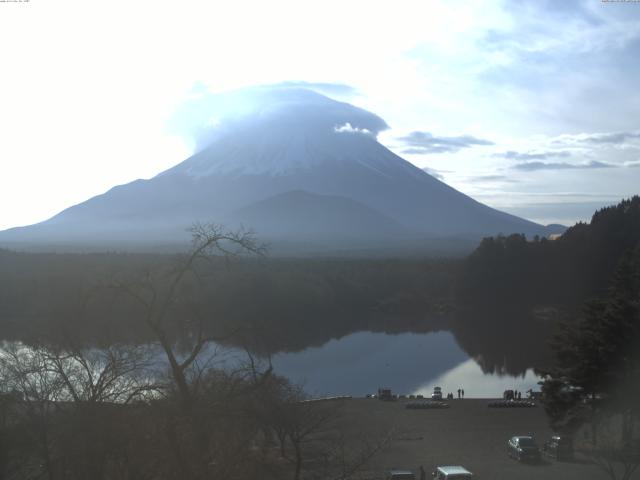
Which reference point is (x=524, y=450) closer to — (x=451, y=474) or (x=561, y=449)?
(x=561, y=449)

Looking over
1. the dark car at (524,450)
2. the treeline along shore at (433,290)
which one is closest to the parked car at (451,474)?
the dark car at (524,450)

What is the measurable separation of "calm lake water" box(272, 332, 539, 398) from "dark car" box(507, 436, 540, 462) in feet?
17.6

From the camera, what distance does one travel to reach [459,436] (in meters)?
10.9

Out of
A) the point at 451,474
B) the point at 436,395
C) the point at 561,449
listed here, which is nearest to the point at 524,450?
the point at 561,449

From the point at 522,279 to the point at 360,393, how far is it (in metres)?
24.0

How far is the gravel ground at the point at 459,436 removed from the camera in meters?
8.57

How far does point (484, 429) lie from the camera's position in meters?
11.3

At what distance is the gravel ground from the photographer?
28.1ft

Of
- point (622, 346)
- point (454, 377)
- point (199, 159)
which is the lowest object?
point (454, 377)

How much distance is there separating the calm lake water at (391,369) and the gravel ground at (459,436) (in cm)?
235

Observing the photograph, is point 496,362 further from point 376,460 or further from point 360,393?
point 376,460

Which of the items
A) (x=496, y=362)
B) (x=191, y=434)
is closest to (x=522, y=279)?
(x=496, y=362)

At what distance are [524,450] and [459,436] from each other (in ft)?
6.04

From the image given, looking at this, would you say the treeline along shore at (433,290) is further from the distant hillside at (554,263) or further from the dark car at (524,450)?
the dark car at (524,450)
